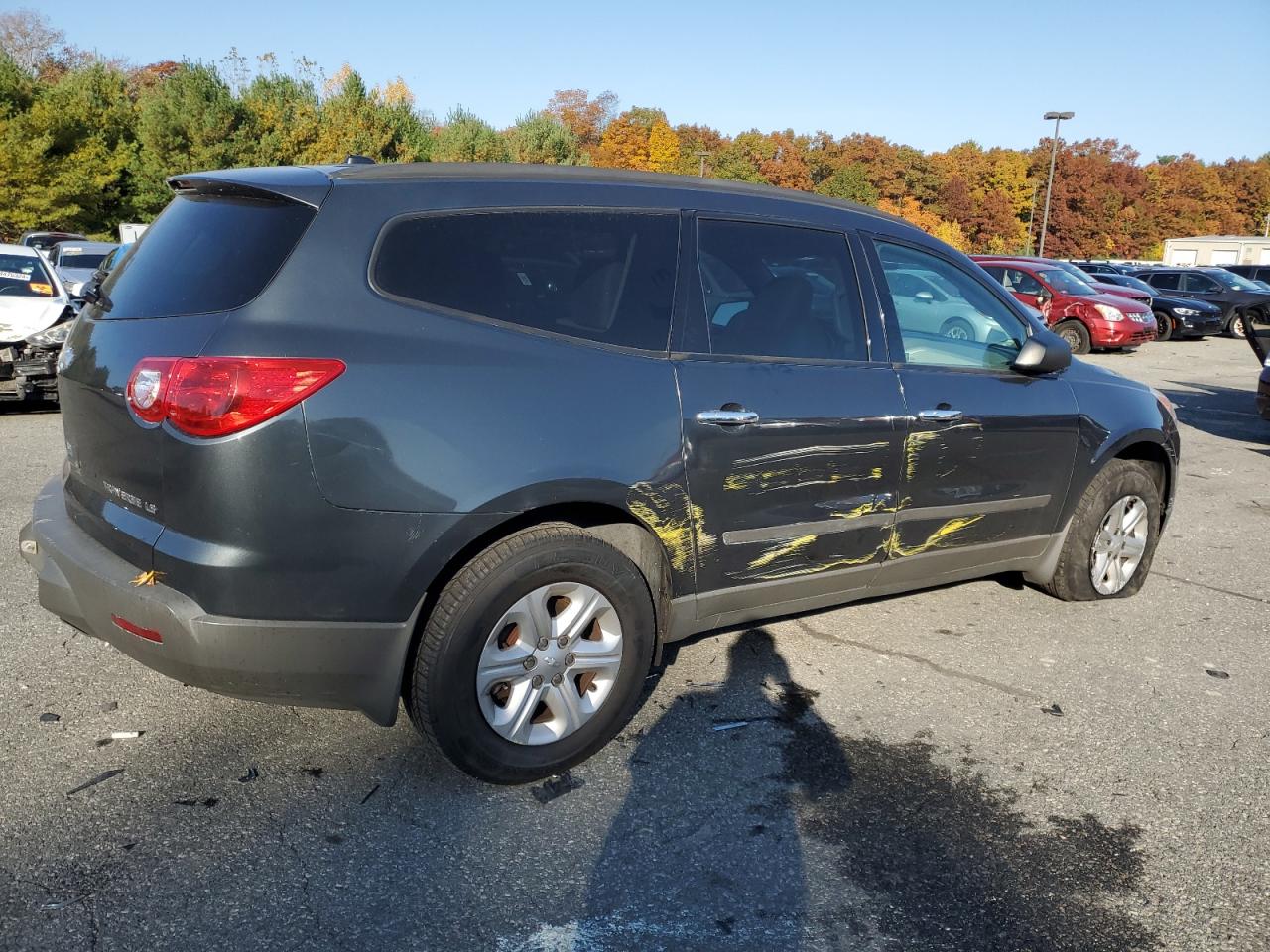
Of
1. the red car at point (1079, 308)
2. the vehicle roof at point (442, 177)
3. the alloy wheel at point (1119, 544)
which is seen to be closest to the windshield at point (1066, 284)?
the red car at point (1079, 308)

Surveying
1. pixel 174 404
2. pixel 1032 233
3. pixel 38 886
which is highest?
pixel 1032 233

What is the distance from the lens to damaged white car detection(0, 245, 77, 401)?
8.90 m

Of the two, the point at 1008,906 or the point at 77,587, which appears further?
the point at 77,587

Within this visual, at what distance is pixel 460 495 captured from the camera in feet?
9.11

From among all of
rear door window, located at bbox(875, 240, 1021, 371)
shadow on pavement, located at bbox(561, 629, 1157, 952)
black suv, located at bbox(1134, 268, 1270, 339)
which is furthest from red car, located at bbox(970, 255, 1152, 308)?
shadow on pavement, located at bbox(561, 629, 1157, 952)

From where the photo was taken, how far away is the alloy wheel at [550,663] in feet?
9.71

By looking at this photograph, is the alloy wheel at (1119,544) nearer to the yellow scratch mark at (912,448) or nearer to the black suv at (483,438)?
the black suv at (483,438)

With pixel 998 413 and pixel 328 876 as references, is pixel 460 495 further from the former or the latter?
pixel 998 413

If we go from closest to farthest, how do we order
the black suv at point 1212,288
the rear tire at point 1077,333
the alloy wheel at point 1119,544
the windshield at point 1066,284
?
the alloy wheel at point 1119,544, the rear tire at point 1077,333, the windshield at point 1066,284, the black suv at point 1212,288

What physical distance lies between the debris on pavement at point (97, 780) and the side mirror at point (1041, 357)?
3.65m

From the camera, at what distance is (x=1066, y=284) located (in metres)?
19.4

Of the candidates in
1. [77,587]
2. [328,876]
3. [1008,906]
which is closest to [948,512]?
[1008,906]

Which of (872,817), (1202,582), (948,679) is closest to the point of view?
(872,817)

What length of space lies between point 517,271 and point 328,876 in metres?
1.77
